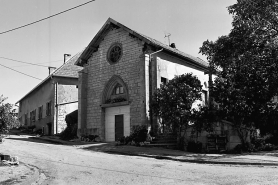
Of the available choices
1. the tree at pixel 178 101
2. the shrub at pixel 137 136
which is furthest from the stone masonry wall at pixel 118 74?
the tree at pixel 178 101

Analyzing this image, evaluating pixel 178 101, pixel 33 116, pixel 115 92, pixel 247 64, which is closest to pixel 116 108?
pixel 115 92

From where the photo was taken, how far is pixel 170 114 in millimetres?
16875

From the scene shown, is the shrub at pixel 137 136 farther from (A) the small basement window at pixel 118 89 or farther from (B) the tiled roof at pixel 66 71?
(B) the tiled roof at pixel 66 71

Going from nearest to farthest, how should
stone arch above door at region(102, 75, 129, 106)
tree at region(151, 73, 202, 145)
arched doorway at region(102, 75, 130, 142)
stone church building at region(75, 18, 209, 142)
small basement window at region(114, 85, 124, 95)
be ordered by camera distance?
1. tree at region(151, 73, 202, 145)
2. stone church building at region(75, 18, 209, 142)
3. arched doorway at region(102, 75, 130, 142)
4. stone arch above door at region(102, 75, 129, 106)
5. small basement window at region(114, 85, 124, 95)

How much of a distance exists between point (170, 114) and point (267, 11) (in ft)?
22.2

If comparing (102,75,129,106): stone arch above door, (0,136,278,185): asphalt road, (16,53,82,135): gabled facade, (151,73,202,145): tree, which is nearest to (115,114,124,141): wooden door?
(102,75,129,106): stone arch above door

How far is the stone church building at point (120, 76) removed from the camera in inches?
776

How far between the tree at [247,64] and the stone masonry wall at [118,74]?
15.4 feet

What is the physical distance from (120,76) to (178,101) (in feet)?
18.8

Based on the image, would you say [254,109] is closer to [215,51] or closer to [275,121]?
[275,121]

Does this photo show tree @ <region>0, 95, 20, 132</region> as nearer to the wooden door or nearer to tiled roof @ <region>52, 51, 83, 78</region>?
the wooden door

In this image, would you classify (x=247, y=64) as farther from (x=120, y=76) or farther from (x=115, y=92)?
(x=115, y=92)

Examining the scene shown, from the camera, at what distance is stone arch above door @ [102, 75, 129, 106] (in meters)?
20.9

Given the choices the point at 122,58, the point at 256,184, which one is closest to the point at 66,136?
the point at 122,58
